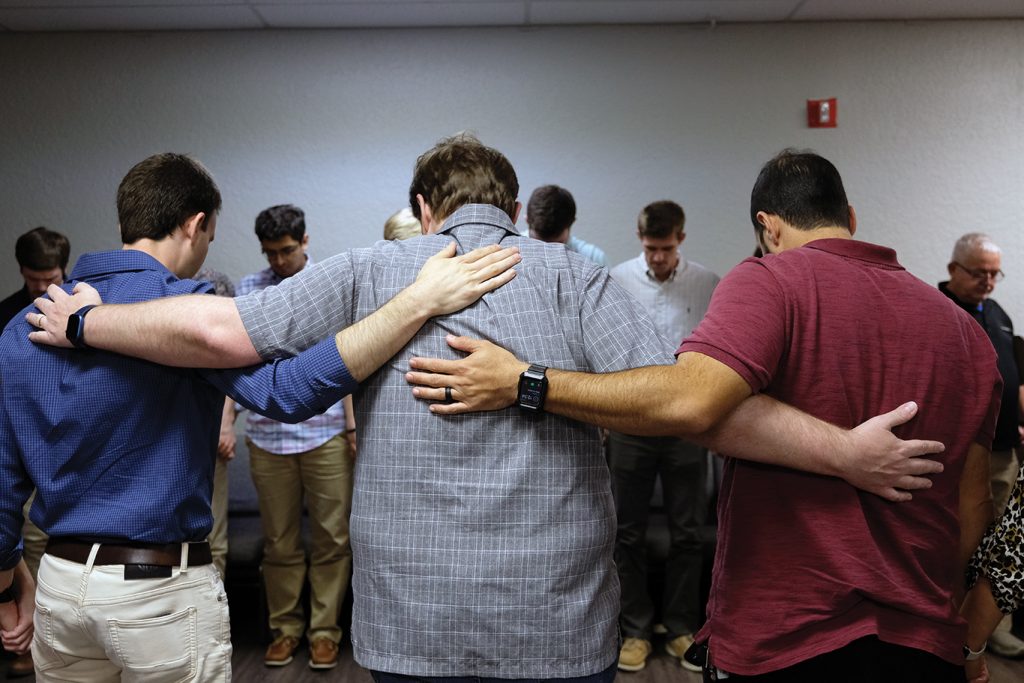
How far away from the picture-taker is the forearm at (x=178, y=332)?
1498 mm

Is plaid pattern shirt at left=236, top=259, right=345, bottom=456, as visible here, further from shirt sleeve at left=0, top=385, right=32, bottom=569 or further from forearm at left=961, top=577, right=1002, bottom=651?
forearm at left=961, top=577, right=1002, bottom=651

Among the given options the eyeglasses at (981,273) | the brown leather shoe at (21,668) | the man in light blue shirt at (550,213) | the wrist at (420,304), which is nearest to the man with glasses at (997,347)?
the eyeglasses at (981,273)

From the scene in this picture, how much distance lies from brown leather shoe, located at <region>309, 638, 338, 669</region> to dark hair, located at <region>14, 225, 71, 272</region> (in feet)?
6.09

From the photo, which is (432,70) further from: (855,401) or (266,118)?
(855,401)

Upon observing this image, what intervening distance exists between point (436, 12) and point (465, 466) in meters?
3.46

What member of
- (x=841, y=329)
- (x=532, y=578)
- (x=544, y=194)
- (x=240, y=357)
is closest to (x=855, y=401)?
(x=841, y=329)

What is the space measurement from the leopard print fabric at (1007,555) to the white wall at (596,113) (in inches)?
122

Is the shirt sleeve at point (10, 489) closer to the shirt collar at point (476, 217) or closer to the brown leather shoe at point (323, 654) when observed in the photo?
the shirt collar at point (476, 217)

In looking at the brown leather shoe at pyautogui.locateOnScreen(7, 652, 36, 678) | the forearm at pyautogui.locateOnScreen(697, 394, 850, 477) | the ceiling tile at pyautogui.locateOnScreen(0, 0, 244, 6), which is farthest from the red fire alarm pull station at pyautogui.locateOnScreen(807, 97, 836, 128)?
the brown leather shoe at pyautogui.locateOnScreen(7, 652, 36, 678)

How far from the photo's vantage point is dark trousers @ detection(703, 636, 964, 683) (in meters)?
1.38

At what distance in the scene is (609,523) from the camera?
1.53 m

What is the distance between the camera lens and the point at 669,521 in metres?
3.69

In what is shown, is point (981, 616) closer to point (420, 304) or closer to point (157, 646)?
point (420, 304)

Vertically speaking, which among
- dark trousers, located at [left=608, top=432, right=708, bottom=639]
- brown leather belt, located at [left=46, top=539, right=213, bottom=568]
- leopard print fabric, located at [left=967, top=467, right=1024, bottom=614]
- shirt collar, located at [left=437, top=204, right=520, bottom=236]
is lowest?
dark trousers, located at [left=608, top=432, right=708, bottom=639]
